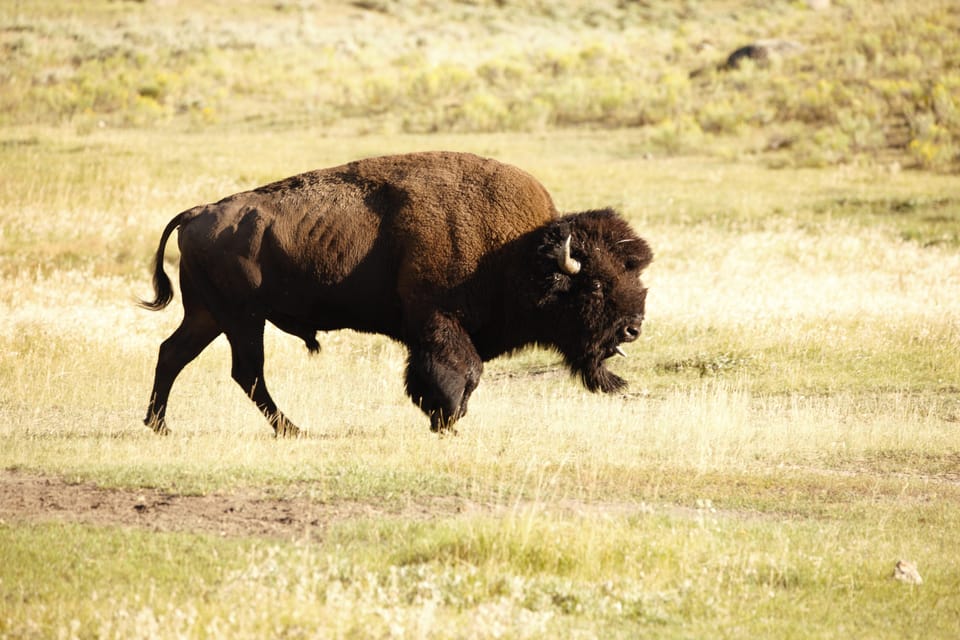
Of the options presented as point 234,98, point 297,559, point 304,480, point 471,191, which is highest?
point 471,191

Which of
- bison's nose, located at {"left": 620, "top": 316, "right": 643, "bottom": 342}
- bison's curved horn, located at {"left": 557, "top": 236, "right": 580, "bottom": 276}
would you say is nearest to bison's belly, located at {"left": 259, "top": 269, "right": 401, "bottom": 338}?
bison's curved horn, located at {"left": 557, "top": 236, "right": 580, "bottom": 276}

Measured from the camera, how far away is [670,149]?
29.9m

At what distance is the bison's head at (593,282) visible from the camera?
29.7 feet

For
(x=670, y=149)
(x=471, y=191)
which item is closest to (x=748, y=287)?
(x=471, y=191)

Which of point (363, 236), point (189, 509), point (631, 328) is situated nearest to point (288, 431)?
point (363, 236)

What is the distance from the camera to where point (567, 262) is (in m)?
8.87

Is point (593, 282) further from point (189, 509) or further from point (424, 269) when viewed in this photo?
point (189, 509)

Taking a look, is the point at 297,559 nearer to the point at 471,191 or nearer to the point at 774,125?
the point at 471,191

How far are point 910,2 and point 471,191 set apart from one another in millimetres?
41364

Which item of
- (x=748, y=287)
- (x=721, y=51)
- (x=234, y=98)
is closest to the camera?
(x=748, y=287)

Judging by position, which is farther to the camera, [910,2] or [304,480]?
[910,2]

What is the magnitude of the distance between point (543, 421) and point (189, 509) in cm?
384

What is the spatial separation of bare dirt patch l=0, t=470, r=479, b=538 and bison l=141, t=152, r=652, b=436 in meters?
2.12

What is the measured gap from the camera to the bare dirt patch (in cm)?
634
